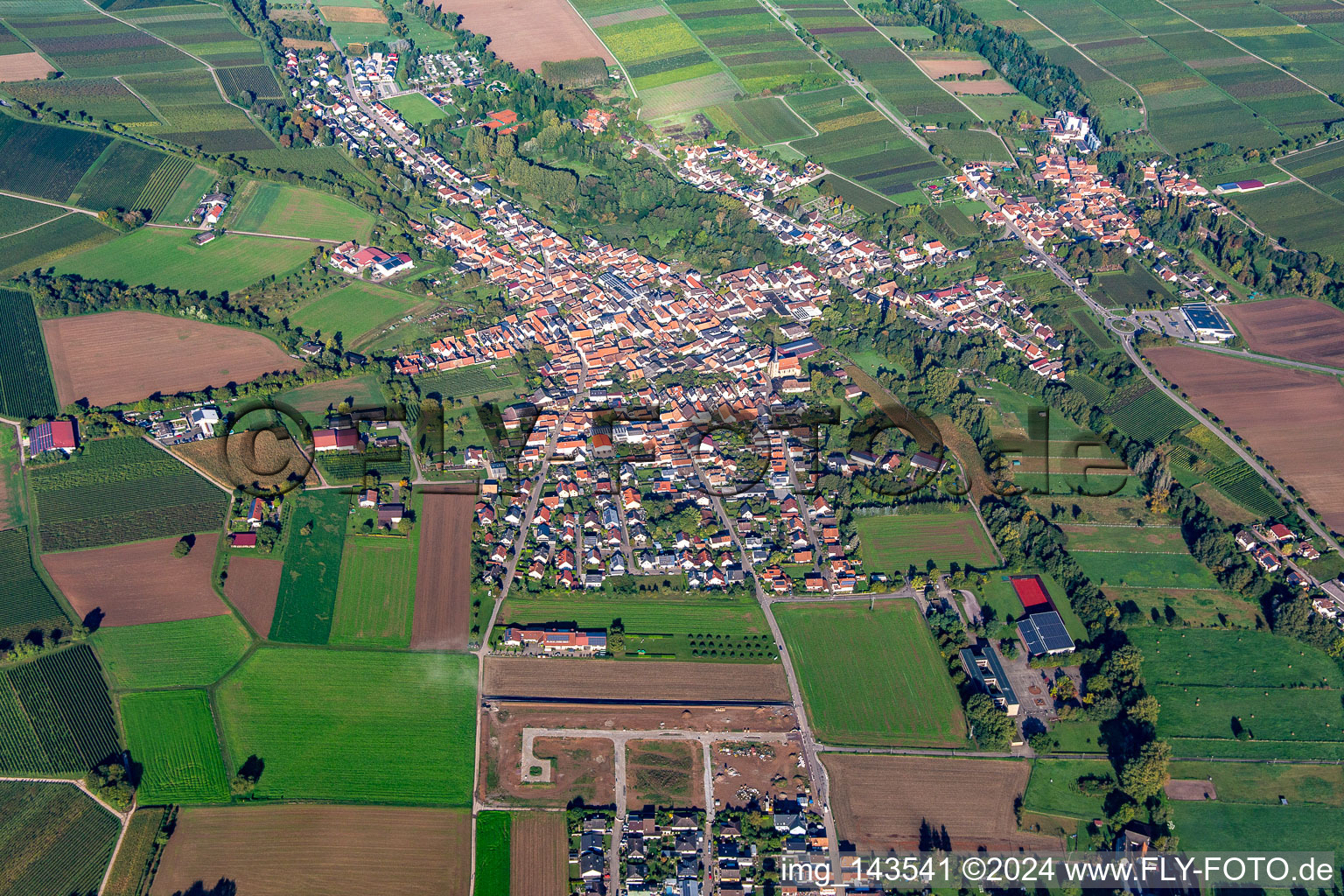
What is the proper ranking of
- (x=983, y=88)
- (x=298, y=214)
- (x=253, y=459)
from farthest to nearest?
(x=983, y=88) → (x=298, y=214) → (x=253, y=459)

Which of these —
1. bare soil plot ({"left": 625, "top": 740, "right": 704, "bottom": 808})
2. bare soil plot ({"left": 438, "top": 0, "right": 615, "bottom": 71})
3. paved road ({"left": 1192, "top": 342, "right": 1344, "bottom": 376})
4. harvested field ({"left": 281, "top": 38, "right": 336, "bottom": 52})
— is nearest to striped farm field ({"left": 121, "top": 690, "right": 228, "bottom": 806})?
bare soil plot ({"left": 625, "top": 740, "right": 704, "bottom": 808})

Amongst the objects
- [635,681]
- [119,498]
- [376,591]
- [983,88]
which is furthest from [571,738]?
[983,88]

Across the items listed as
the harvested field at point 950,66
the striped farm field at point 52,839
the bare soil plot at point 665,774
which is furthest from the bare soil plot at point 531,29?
the striped farm field at point 52,839

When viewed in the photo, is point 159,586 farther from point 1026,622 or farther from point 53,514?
point 1026,622

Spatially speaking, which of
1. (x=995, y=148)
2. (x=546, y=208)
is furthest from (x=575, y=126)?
(x=995, y=148)

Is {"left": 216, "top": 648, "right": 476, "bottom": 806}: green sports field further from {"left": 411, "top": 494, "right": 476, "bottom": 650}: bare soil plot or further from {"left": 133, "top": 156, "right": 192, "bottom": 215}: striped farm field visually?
{"left": 133, "top": 156, "right": 192, "bottom": 215}: striped farm field

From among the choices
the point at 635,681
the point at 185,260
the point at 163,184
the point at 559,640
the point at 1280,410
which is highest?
the point at 163,184

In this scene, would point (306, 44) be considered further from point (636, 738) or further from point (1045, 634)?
point (1045, 634)
